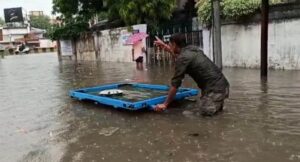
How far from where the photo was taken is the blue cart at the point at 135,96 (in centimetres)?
777

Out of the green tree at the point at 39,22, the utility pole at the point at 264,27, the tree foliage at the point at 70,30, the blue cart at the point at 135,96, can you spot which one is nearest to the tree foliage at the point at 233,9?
the utility pole at the point at 264,27

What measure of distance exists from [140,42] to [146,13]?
3.43 meters

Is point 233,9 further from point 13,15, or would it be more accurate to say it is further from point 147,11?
point 13,15

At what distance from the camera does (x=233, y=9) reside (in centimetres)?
1462

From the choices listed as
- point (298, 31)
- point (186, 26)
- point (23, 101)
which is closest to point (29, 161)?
point (23, 101)

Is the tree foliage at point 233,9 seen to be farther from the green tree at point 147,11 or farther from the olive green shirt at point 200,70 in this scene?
the olive green shirt at point 200,70

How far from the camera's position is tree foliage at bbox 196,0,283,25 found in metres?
14.1

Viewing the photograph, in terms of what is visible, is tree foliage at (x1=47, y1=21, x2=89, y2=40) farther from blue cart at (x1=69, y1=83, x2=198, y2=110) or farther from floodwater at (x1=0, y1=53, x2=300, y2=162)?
floodwater at (x1=0, y1=53, x2=300, y2=162)

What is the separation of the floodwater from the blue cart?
198 mm

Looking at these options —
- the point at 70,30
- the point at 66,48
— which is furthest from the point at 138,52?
the point at 66,48

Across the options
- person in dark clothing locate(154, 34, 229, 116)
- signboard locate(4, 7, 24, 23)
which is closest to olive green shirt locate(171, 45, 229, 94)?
person in dark clothing locate(154, 34, 229, 116)

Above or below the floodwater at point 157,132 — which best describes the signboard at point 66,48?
above

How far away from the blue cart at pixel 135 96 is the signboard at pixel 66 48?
2364cm

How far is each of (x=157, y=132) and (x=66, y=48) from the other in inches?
1135
